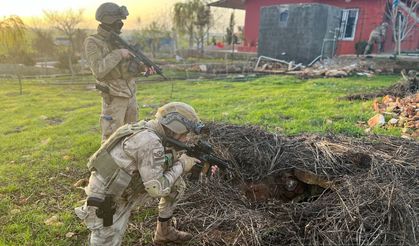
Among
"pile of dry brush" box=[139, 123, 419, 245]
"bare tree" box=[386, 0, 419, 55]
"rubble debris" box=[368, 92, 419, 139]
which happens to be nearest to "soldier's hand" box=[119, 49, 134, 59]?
"pile of dry brush" box=[139, 123, 419, 245]

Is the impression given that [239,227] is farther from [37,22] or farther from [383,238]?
[37,22]

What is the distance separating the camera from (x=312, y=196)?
364 cm

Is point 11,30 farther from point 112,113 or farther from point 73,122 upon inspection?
point 112,113

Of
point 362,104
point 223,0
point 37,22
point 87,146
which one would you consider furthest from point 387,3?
point 37,22

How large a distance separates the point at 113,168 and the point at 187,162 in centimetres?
60

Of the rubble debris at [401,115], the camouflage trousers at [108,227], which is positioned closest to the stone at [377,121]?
the rubble debris at [401,115]

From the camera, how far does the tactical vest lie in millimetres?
2473

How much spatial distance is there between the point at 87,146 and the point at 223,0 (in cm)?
2160

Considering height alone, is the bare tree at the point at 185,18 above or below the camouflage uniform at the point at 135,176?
above

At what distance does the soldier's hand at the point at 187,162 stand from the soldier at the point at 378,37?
17041 millimetres

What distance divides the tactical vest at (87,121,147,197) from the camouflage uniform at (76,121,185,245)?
0.02 metres

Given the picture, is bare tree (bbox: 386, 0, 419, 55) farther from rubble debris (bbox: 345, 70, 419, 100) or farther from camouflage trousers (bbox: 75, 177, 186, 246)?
camouflage trousers (bbox: 75, 177, 186, 246)

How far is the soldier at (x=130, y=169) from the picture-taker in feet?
7.86

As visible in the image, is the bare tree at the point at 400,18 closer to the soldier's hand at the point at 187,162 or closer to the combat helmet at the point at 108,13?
the combat helmet at the point at 108,13
